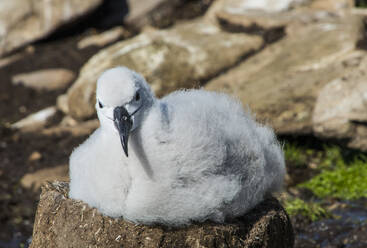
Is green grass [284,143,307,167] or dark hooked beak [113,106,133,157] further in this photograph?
green grass [284,143,307,167]

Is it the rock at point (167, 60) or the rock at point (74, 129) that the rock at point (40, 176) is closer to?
the rock at point (74, 129)

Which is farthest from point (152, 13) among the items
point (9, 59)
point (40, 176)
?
point (40, 176)

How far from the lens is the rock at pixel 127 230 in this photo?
3410mm

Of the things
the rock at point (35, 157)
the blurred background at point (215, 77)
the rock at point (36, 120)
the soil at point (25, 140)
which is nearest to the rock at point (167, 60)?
the blurred background at point (215, 77)

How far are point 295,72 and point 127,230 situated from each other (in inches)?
168

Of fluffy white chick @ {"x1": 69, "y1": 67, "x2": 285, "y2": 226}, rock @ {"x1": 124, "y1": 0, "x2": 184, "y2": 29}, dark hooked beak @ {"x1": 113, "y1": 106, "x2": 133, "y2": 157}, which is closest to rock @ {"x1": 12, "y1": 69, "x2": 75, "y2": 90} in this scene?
rock @ {"x1": 124, "y1": 0, "x2": 184, "y2": 29}

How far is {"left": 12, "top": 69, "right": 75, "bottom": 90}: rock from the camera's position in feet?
30.7

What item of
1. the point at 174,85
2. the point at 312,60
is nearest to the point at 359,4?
the point at 312,60

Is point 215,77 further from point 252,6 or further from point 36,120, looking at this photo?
→ point 36,120

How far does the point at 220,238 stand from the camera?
137 inches

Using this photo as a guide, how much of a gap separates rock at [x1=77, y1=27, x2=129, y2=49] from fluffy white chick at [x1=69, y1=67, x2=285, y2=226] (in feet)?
21.5

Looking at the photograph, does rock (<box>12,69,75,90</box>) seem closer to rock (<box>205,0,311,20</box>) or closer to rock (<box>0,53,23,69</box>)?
rock (<box>0,53,23,69</box>)

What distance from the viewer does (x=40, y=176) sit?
6957 millimetres

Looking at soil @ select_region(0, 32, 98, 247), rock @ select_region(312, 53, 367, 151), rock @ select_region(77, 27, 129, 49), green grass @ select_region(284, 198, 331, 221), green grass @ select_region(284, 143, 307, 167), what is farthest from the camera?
rock @ select_region(77, 27, 129, 49)
